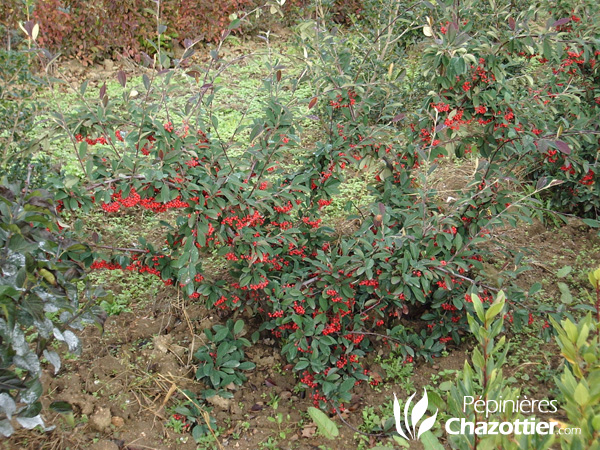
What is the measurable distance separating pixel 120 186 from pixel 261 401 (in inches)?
53.7

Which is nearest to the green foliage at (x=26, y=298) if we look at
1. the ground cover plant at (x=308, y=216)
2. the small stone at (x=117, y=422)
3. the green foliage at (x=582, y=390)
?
the ground cover plant at (x=308, y=216)

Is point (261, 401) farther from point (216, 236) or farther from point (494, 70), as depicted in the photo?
point (494, 70)

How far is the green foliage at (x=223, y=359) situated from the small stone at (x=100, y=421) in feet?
1.53

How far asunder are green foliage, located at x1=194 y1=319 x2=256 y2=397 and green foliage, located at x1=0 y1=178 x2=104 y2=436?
880mm

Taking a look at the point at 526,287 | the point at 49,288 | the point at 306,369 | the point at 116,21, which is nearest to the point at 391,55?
the point at 526,287

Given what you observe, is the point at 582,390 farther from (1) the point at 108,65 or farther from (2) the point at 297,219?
(1) the point at 108,65

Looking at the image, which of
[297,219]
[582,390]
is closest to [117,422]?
[297,219]

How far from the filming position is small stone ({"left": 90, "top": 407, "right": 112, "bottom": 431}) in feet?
8.73

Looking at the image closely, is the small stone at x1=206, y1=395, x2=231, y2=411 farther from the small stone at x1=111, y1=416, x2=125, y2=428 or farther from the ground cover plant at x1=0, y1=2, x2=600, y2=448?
the small stone at x1=111, y1=416, x2=125, y2=428

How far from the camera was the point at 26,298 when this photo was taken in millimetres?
1892

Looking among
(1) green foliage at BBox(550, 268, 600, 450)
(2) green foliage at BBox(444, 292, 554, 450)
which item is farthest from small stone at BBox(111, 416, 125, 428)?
(1) green foliage at BBox(550, 268, 600, 450)

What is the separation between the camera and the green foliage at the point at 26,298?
183 centimetres

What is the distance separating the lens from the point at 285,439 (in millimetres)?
2740

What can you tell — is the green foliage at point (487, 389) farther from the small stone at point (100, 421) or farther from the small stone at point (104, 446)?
the small stone at point (100, 421)
